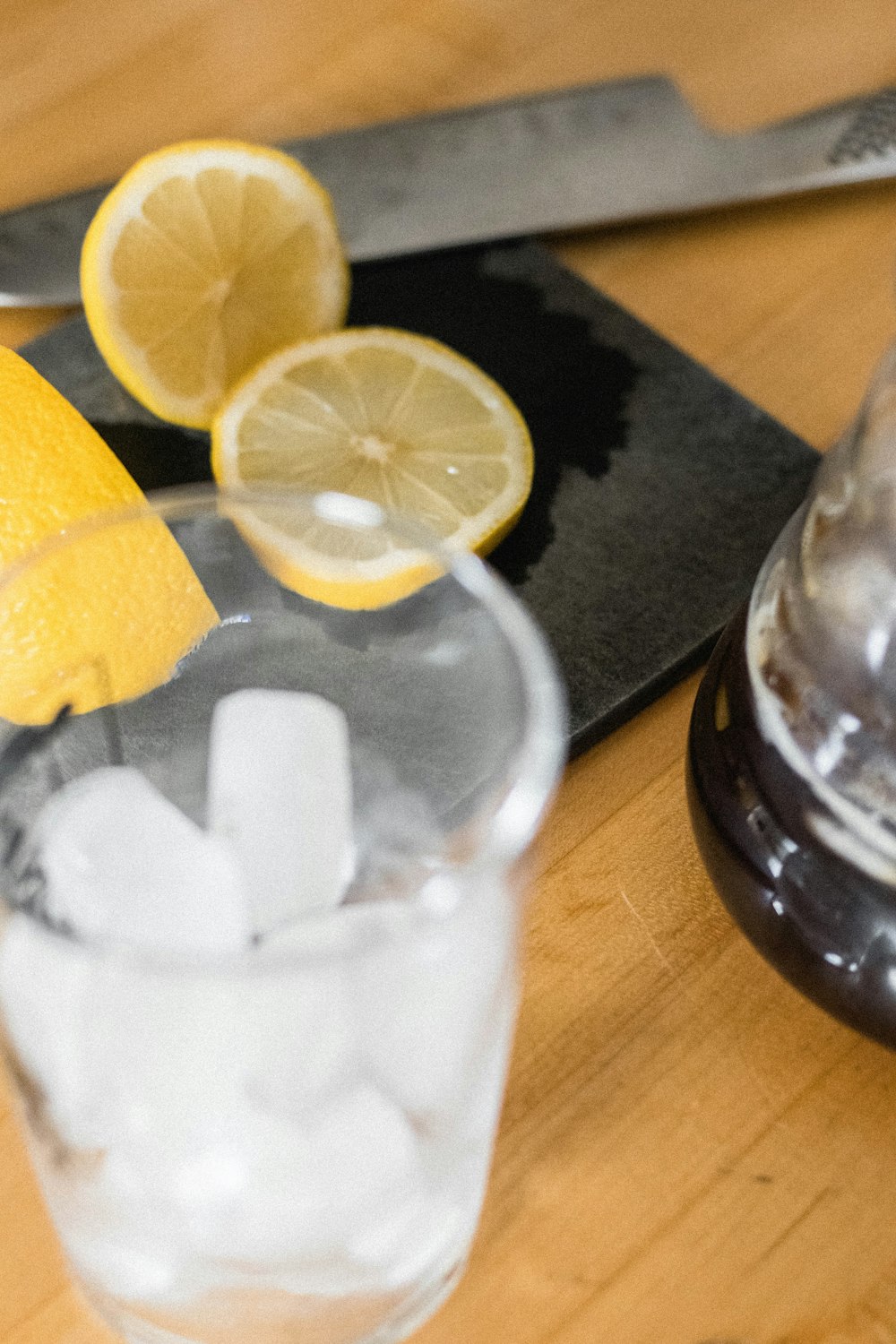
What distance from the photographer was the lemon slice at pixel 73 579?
1.18 ft

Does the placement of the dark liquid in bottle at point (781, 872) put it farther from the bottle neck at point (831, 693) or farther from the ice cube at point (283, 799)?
the ice cube at point (283, 799)

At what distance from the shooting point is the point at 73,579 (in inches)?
14.5

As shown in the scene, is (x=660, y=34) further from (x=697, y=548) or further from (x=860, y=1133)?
(x=860, y=1133)

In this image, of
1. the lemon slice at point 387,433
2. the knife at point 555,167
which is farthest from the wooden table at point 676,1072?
the lemon slice at point 387,433

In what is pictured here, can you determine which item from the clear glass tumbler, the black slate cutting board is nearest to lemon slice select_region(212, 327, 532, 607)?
the black slate cutting board

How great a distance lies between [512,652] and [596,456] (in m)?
0.31

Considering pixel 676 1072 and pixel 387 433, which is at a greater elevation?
pixel 387 433

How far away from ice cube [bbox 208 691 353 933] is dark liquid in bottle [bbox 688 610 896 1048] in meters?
0.12

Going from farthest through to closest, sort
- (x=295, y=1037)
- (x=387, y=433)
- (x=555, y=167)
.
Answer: (x=555, y=167), (x=387, y=433), (x=295, y=1037)

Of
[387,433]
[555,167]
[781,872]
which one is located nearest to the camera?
[781,872]

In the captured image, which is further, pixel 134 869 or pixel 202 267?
pixel 202 267

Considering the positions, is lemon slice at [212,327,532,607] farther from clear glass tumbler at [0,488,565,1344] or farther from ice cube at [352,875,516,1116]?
ice cube at [352,875,516,1116]

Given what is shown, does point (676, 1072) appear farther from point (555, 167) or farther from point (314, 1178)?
point (555, 167)

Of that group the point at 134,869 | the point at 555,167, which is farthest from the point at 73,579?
the point at 555,167
